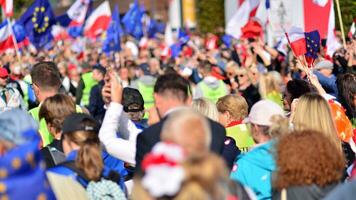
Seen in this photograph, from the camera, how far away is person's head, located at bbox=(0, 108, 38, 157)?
5039 mm

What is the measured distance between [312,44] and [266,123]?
543 centimetres

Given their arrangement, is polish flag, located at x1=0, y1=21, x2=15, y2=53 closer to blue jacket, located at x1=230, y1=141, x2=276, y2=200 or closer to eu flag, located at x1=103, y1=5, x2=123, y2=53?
eu flag, located at x1=103, y1=5, x2=123, y2=53

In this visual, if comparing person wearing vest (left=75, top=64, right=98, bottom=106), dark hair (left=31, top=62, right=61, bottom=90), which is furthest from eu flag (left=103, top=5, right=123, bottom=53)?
dark hair (left=31, top=62, right=61, bottom=90)

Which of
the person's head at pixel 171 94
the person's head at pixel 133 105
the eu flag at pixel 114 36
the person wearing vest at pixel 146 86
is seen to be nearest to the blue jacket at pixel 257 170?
the person's head at pixel 171 94

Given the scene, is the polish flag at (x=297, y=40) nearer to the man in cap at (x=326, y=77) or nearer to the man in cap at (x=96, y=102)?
the man in cap at (x=326, y=77)

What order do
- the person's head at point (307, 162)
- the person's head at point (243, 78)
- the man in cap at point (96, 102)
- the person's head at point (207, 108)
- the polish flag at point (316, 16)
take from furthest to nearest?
the man in cap at point (96, 102), the person's head at point (243, 78), the polish flag at point (316, 16), the person's head at point (207, 108), the person's head at point (307, 162)

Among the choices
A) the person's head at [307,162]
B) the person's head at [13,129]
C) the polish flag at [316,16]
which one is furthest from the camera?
the polish flag at [316,16]

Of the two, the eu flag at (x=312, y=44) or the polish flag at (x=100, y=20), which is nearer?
the eu flag at (x=312, y=44)

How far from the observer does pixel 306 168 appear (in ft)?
17.5

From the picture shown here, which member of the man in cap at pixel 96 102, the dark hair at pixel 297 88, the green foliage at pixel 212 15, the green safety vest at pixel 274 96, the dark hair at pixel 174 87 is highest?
the dark hair at pixel 174 87

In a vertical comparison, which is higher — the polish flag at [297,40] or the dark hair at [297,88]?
the polish flag at [297,40]

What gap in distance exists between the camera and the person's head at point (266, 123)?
6004 mm

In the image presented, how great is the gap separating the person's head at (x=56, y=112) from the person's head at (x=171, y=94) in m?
1.17

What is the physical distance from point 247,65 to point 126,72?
2281mm
